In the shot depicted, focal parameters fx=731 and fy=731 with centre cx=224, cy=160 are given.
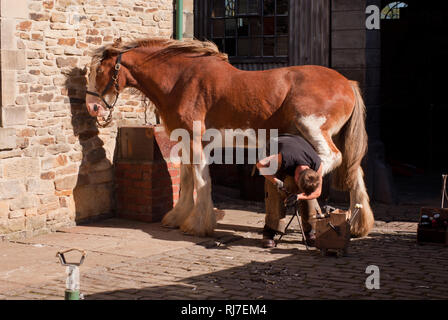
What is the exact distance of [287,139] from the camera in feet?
26.7

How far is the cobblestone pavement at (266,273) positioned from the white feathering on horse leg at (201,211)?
20cm

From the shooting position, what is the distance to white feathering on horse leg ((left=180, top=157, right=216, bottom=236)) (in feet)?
29.3

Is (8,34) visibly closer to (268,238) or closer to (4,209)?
(4,209)

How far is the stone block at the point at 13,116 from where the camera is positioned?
8391 millimetres

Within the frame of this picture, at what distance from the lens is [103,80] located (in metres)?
9.37

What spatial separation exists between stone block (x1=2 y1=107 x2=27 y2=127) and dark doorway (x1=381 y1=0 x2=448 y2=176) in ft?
34.2

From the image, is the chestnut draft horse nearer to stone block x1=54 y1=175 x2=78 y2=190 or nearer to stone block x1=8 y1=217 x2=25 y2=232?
stone block x1=54 y1=175 x2=78 y2=190

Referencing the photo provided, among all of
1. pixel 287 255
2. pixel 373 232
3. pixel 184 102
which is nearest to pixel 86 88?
pixel 184 102

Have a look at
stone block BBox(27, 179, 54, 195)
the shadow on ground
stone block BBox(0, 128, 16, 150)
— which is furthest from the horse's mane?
the shadow on ground

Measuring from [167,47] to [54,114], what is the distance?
167cm

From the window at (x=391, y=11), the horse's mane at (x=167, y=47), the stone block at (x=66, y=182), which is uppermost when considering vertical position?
the window at (x=391, y=11)

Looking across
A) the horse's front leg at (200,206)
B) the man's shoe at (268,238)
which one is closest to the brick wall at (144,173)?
the horse's front leg at (200,206)

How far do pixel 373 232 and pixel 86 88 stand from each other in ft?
13.7

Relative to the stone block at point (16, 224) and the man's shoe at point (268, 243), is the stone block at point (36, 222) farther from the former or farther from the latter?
the man's shoe at point (268, 243)
